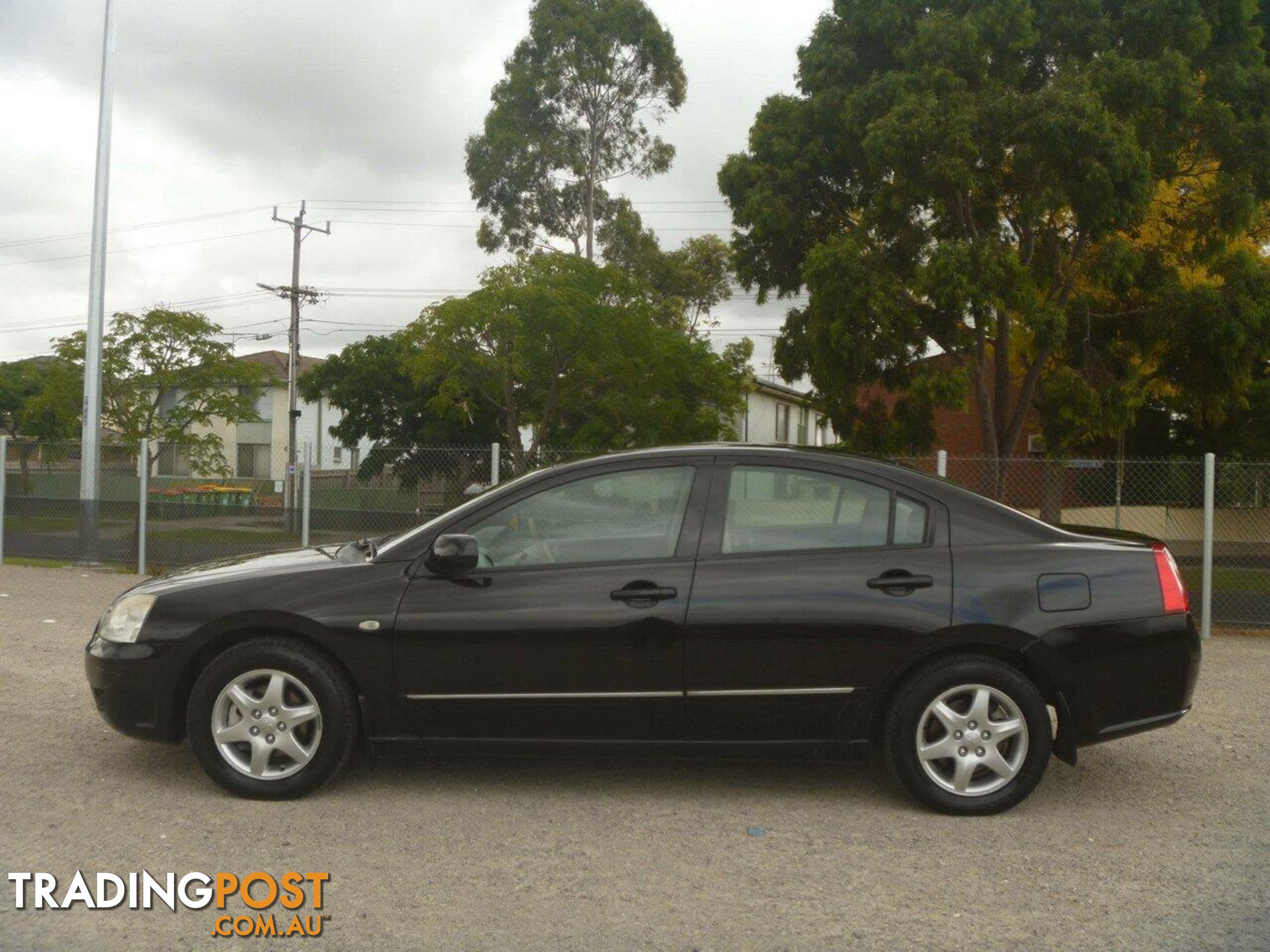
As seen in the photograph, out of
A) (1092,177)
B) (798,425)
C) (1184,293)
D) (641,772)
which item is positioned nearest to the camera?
(641,772)

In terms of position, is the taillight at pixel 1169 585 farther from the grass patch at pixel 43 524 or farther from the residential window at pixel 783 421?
the residential window at pixel 783 421

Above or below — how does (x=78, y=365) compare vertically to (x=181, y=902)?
above

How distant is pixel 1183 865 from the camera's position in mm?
4344

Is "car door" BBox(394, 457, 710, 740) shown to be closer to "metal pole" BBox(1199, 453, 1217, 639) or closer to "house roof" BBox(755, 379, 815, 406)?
"metal pole" BBox(1199, 453, 1217, 639)

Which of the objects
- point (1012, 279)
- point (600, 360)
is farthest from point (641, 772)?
Result: point (600, 360)

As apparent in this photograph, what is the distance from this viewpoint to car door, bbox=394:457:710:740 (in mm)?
4801

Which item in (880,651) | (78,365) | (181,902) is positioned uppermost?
(78,365)

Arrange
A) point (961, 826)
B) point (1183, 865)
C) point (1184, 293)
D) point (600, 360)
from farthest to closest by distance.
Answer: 1. point (600, 360)
2. point (1184, 293)
3. point (961, 826)
4. point (1183, 865)

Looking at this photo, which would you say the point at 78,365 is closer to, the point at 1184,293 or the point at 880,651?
the point at 1184,293

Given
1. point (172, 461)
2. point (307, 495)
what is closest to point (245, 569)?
point (307, 495)

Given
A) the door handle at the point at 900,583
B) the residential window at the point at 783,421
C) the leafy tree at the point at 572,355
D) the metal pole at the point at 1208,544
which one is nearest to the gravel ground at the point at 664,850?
the door handle at the point at 900,583

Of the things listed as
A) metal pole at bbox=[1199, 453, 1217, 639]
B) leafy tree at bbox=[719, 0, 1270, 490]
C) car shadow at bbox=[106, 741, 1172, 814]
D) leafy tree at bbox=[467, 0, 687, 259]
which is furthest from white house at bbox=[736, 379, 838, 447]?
car shadow at bbox=[106, 741, 1172, 814]

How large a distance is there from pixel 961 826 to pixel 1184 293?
1385cm

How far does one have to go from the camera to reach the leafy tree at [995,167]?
15258 millimetres
